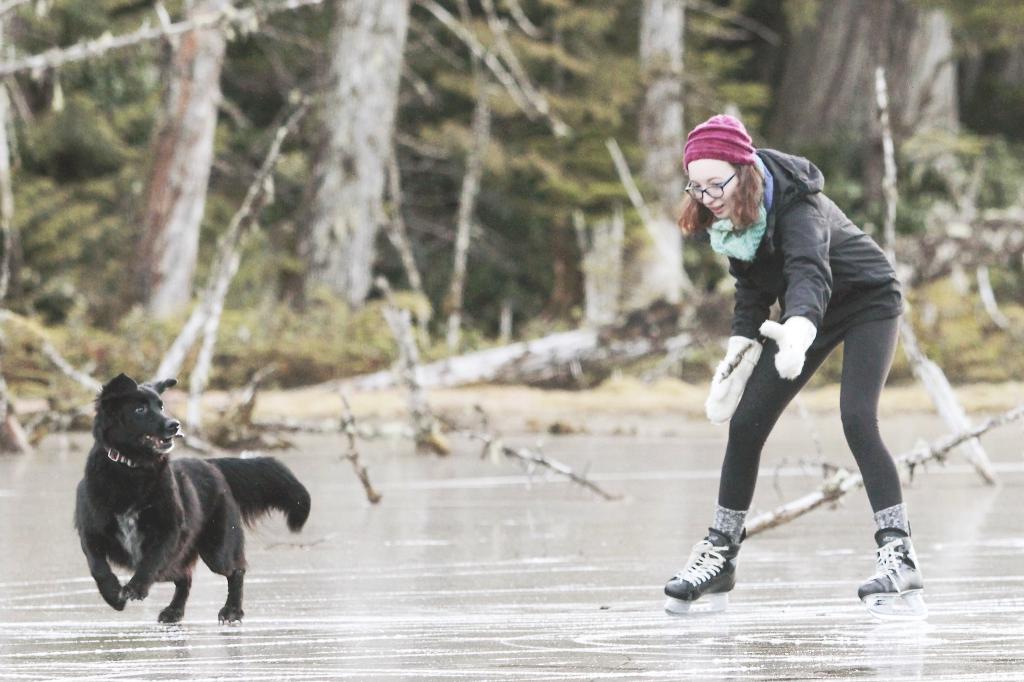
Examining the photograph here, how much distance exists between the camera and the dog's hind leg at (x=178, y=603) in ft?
21.9

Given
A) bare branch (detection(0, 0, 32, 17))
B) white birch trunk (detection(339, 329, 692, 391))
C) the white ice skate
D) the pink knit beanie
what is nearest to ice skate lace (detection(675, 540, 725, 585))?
the white ice skate

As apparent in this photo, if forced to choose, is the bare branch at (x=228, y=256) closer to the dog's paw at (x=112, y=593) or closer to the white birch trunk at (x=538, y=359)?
the white birch trunk at (x=538, y=359)

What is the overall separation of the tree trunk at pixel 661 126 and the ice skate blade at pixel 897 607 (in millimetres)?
20281

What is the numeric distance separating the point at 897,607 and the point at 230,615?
7.71ft

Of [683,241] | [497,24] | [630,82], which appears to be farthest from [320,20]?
[497,24]

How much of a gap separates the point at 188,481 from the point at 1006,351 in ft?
48.5

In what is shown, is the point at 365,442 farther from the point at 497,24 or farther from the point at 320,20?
the point at 320,20

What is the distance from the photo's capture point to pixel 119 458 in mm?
6605

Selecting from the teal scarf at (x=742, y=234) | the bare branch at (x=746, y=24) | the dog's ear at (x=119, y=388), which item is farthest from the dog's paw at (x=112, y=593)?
the bare branch at (x=746, y=24)

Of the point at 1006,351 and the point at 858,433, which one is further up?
the point at 858,433

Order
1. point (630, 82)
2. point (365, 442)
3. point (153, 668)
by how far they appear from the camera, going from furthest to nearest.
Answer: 1. point (630, 82)
2. point (365, 442)
3. point (153, 668)

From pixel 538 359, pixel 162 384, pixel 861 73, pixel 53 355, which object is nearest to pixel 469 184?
pixel 538 359

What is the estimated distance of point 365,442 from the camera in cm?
1667

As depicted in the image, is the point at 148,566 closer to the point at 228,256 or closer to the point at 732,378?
the point at 732,378
